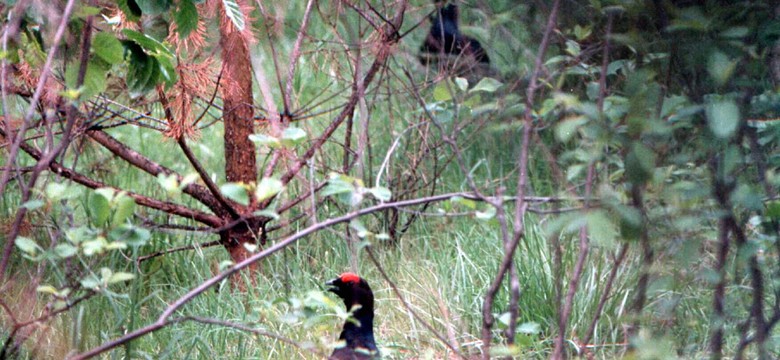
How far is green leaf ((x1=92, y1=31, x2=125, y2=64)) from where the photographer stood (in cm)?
247

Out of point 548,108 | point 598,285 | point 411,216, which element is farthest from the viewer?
point 411,216

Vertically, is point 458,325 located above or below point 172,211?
below

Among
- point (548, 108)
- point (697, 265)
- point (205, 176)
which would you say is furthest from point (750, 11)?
point (205, 176)

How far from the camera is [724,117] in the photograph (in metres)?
1.74

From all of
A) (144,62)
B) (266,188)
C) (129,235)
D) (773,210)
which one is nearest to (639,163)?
(773,210)

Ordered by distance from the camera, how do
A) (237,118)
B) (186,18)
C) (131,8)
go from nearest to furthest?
(131,8) → (186,18) → (237,118)

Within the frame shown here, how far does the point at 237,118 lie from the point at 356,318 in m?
1.40

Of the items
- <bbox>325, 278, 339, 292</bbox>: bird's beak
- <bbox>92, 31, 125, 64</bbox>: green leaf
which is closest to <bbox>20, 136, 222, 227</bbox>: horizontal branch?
<bbox>325, 278, 339, 292</bbox>: bird's beak

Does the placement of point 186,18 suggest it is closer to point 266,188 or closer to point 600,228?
point 266,188

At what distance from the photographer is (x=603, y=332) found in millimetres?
3779

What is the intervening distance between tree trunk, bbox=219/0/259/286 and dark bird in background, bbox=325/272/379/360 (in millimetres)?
701

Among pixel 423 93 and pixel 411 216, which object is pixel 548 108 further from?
pixel 423 93

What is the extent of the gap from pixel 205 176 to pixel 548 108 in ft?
6.42

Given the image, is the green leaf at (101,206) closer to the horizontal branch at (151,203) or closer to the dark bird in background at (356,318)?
the dark bird in background at (356,318)
